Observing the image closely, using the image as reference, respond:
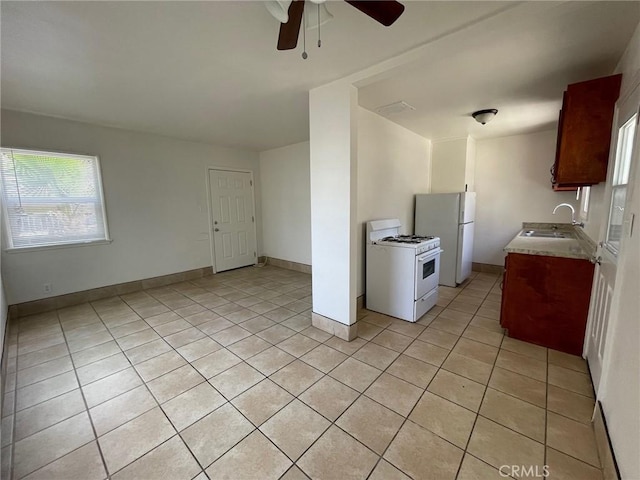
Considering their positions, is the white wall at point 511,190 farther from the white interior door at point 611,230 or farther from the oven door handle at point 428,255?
the white interior door at point 611,230

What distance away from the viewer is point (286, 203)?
17.7 feet

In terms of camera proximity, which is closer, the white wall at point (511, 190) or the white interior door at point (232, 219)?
the white wall at point (511, 190)

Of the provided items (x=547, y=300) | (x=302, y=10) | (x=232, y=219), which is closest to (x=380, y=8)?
(x=302, y=10)

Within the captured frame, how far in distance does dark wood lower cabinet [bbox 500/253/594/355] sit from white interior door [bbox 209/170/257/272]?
183 inches

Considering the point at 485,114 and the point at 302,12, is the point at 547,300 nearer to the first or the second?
the point at 485,114

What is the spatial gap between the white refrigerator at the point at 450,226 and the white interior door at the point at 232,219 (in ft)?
11.4

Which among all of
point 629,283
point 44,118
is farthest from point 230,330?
point 44,118

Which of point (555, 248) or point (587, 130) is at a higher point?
point (587, 130)

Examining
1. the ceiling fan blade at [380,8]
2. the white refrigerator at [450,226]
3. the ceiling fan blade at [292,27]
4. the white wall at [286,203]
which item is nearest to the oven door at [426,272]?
the white refrigerator at [450,226]

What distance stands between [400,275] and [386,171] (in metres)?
1.57

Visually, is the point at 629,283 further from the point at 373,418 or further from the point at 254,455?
the point at 254,455

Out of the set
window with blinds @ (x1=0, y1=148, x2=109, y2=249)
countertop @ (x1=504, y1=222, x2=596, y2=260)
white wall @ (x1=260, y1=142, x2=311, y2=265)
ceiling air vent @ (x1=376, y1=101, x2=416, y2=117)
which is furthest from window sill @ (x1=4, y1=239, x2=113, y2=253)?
countertop @ (x1=504, y1=222, x2=596, y2=260)

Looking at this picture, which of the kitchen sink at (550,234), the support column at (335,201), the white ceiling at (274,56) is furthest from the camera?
the kitchen sink at (550,234)

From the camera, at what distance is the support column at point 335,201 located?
2.44 metres
